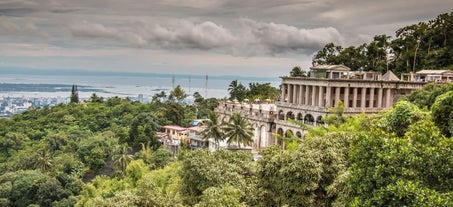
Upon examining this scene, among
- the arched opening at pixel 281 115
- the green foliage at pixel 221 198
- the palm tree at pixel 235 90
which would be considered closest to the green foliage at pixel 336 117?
the arched opening at pixel 281 115

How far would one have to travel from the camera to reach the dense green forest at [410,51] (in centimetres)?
5958

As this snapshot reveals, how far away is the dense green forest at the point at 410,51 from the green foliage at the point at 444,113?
45123 millimetres

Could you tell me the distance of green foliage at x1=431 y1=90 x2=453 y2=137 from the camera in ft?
53.3

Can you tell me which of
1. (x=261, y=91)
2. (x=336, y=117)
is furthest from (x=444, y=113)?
(x=261, y=91)

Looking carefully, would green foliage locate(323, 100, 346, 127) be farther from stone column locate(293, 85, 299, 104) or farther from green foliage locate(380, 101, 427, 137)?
green foliage locate(380, 101, 427, 137)

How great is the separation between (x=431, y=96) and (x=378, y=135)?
26642mm

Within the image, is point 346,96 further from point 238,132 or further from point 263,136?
point 238,132

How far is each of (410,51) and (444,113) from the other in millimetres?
48749

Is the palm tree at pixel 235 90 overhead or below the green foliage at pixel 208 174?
overhead

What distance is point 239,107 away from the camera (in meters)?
63.7

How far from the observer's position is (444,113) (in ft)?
54.2

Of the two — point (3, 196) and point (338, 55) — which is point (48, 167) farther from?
point (338, 55)

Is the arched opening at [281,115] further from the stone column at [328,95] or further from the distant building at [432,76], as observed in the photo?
the distant building at [432,76]

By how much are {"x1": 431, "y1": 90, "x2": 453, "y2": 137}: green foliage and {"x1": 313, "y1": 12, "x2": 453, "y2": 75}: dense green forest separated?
45.1m
